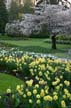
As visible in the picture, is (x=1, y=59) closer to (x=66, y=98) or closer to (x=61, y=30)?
(x=66, y=98)

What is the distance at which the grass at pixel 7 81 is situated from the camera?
935 cm

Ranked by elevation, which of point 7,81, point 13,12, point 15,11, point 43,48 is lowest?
point 13,12

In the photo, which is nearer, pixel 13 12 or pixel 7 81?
pixel 7 81

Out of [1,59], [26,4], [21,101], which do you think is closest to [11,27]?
[26,4]

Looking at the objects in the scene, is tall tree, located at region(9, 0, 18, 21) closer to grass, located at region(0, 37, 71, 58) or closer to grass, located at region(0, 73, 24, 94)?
grass, located at region(0, 37, 71, 58)

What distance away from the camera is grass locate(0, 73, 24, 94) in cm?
935

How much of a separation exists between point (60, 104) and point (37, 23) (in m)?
22.0

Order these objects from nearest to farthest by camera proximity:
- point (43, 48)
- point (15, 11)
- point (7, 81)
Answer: point (7, 81)
point (43, 48)
point (15, 11)

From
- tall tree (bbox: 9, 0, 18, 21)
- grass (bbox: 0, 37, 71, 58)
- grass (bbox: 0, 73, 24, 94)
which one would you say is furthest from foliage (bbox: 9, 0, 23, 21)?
grass (bbox: 0, 73, 24, 94)

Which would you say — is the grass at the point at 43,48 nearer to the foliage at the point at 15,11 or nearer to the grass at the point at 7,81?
the grass at the point at 7,81

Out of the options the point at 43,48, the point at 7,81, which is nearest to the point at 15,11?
the point at 43,48

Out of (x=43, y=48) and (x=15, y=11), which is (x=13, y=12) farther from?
(x=43, y=48)

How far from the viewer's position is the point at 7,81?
1030cm

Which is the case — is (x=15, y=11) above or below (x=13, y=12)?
above
